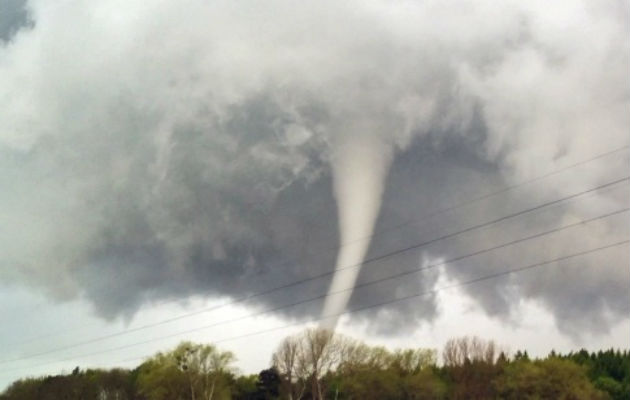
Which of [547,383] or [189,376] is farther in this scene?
[189,376]

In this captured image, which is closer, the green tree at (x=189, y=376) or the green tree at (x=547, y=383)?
the green tree at (x=547, y=383)

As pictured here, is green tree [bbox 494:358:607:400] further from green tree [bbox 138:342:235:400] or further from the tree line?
green tree [bbox 138:342:235:400]

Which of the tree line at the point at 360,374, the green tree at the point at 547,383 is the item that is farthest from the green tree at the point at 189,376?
the green tree at the point at 547,383

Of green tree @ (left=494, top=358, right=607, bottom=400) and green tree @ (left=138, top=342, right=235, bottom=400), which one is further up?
green tree @ (left=138, top=342, right=235, bottom=400)

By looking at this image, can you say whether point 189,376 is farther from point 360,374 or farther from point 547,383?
point 547,383

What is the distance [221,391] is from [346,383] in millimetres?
22647

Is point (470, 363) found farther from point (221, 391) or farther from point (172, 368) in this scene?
point (172, 368)

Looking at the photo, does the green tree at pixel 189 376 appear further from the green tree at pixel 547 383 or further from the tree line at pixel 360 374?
the green tree at pixel 547 383

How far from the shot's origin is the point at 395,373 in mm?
116000

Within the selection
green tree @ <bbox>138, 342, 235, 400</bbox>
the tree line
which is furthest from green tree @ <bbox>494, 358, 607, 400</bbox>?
green tree @ <bbox>138, 342, 235, 400</bbox>

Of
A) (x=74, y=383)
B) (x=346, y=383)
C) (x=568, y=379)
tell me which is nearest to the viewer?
(x=568, y=379)

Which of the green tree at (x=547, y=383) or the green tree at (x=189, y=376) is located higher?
the green tree at (x=189, y=376)

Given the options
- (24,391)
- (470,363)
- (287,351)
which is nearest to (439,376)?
(470,363)

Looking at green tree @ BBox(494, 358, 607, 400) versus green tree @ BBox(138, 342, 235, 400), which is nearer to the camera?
green tree @ BBox(494, 358, 607, 400)
